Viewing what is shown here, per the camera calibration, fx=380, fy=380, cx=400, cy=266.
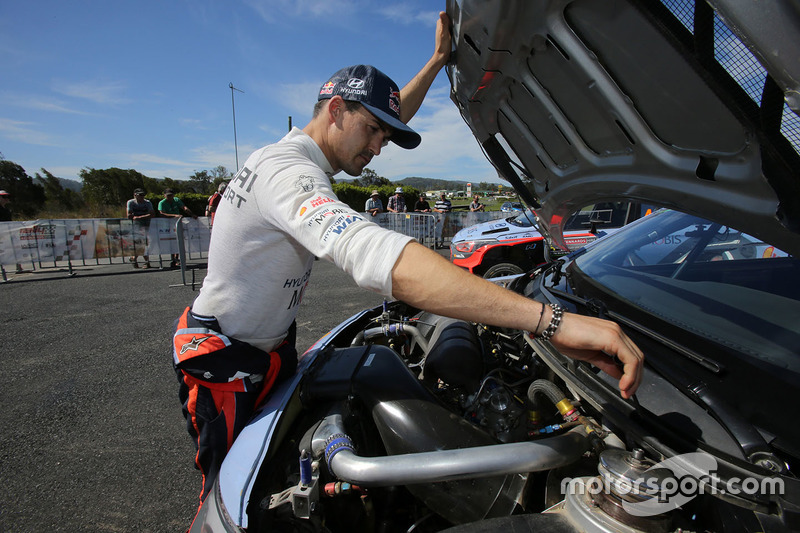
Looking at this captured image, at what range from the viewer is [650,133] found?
112cm

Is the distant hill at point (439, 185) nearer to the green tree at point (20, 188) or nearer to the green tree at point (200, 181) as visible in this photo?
the green tree at point (200, 181)

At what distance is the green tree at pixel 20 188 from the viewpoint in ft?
80.8

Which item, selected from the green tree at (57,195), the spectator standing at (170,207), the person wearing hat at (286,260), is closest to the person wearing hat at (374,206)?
the spectator standing at (170,207)

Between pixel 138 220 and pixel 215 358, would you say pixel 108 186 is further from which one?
pixel 215 358

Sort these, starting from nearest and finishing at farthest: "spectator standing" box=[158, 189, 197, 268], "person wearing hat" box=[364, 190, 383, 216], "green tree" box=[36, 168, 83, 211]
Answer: "spectator standing" box=[158, 189, 197, 268]
"person wearing hat" box=[364, 190, 383, 216]
"green tree" box=[36, 168, 83, 211]

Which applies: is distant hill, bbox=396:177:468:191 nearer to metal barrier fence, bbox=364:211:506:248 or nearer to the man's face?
metal barrier fence, bbox=364:211:506:248

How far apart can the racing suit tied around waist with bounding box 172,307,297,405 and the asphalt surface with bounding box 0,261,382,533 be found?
1.07 meters

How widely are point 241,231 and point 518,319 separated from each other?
0.99 metres

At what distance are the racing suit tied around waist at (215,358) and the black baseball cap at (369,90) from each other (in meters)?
1.04

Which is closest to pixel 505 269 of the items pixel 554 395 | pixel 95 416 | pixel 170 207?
pixel 554 395

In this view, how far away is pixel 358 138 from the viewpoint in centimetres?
154

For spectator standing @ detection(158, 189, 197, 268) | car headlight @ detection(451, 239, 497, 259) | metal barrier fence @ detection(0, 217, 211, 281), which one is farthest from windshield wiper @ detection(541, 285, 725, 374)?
spectator standing @ detection(158, 189, 197, 268)

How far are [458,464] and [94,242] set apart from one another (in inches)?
413

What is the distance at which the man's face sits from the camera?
1.51 m
